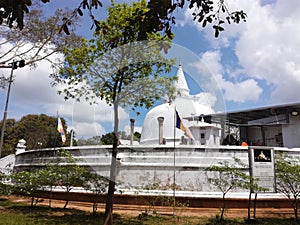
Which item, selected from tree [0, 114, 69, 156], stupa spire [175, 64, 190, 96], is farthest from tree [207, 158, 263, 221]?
tree [0, 114, 69, 156]

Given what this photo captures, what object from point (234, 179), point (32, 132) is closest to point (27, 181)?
point (234, 179)

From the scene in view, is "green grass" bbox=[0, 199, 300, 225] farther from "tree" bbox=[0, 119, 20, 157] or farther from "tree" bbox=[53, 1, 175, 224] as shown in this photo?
"tree" bbox=[0, 119, 20, 157]

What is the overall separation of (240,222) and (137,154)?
4451 millimetres

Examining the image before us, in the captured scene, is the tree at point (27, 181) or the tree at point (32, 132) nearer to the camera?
the tree at point (27, 181)

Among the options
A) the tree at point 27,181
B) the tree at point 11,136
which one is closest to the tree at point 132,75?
the tree at point 27,181

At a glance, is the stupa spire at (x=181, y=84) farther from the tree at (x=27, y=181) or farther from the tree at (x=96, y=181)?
the tree at (x=27, y=181)

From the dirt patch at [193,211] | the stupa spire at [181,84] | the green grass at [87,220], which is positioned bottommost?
the green grass at [87,220]

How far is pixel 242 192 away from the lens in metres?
9.43

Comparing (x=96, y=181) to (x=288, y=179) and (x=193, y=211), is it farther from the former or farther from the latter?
(x=288, y=179)

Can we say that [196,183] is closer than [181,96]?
No

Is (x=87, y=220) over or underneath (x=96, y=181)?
underneath

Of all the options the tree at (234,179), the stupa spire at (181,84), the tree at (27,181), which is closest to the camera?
the stupa spire at (181,84)

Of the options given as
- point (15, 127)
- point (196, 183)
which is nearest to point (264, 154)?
point (196, 183)

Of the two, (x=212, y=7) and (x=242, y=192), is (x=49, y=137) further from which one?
(x=212, y=7)
